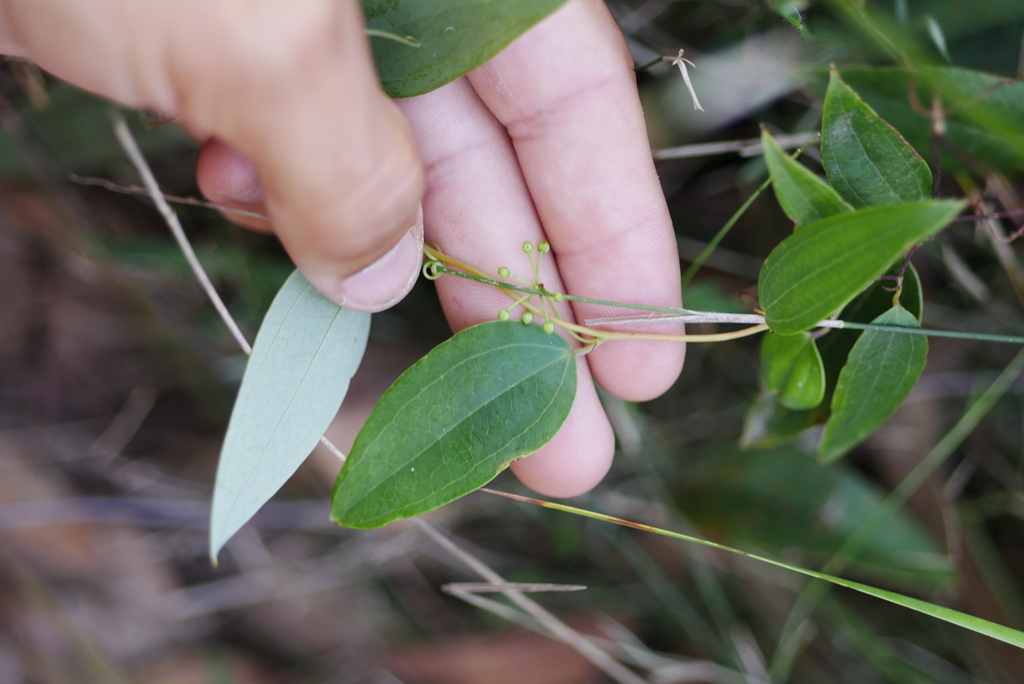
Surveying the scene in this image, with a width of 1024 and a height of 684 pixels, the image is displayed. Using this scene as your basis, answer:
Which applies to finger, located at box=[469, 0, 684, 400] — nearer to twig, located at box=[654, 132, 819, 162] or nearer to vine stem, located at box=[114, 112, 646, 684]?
twig, located at box=[654, 132, 819, 162]

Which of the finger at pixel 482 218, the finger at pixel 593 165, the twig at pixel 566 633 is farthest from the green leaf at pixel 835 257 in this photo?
the twig at pixel 566 633

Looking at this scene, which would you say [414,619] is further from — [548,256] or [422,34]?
[422,34]

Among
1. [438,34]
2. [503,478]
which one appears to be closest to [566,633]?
[503,478]

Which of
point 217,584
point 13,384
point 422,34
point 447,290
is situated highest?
point 422,34

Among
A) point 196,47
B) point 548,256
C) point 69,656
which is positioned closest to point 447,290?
point 548,256

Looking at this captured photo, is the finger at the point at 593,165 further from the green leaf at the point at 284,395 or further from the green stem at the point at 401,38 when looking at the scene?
the green leaf at the point at 284,395

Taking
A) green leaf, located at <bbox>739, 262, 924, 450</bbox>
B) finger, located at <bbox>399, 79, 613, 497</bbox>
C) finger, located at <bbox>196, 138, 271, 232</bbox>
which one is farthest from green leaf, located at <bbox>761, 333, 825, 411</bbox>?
finger, located at <bbox>196, 138, 271, 232</bbox>
